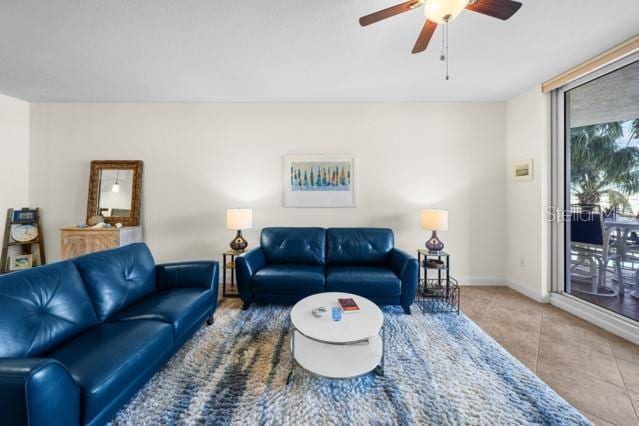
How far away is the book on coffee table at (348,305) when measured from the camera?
6.18 ft

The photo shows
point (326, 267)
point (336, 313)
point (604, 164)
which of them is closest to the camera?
point (336, 313)

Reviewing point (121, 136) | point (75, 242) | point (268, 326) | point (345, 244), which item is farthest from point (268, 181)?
point (75, 242)

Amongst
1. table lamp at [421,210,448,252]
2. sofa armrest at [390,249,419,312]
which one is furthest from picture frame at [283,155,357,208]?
sofa armrest at [390,249,419,312]

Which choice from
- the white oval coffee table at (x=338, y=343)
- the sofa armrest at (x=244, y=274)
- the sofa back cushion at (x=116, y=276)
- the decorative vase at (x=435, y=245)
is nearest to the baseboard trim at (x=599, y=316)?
the decorative vase at (x=435, y=245)

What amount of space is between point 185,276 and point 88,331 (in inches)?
30.8

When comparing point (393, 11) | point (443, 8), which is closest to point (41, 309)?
point (393, 11)

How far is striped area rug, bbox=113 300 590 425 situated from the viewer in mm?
1408

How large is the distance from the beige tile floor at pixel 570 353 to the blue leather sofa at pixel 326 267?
93 cm

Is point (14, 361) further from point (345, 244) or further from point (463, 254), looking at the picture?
point (463, 254)

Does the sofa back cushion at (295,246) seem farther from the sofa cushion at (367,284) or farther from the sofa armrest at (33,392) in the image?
the sofa armrest at (33,392)

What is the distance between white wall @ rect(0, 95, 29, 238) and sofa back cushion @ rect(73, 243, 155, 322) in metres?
2.87

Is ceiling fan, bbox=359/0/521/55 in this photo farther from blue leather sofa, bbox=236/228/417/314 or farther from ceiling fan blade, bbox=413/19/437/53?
blue leather sofa, bbox=236/228/417/314

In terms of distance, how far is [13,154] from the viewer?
3.45 metres

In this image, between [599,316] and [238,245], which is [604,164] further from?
[238,245]
